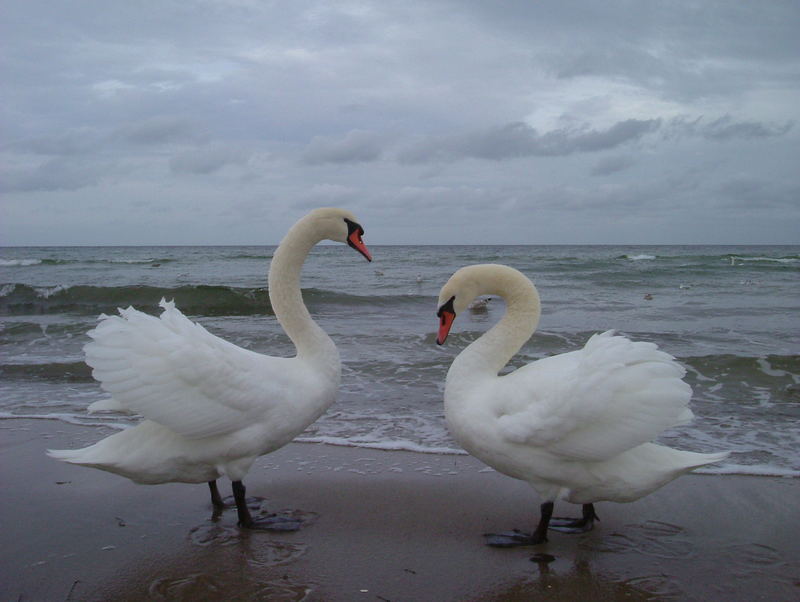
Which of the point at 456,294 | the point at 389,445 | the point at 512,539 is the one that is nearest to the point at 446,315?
the point at 456,294

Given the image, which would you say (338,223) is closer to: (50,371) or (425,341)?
(50,371)

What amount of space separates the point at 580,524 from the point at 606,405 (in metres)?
0.97

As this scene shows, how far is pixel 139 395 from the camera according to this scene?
3.84m

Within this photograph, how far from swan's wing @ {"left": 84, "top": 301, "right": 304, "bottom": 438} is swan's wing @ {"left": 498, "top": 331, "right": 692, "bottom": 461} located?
1.55m

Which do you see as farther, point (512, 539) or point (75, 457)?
point (512, 539)

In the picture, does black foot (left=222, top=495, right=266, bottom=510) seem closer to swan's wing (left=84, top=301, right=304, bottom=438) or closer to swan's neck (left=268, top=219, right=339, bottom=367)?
swan's wing (left=84, top=301, right=304, bottom=438)

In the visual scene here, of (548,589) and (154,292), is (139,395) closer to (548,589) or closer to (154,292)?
(548,589)

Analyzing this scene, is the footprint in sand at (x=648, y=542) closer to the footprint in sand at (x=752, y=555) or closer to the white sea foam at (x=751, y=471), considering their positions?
the footprint in sand at (x=752, y=555)

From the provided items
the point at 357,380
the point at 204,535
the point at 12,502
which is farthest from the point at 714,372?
the point at 12,502

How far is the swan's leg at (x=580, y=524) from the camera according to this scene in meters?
4.22

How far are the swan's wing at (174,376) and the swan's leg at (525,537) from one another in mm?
1508

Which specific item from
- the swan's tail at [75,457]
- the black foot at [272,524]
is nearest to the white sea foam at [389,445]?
the black foot at [272,524]

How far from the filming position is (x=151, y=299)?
765 inches

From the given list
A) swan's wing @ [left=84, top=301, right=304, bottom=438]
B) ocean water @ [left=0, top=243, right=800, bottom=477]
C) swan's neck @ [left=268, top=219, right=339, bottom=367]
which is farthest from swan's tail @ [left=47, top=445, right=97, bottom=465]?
ocean water @ [left=0, top=243, right=800, bottom=477]
